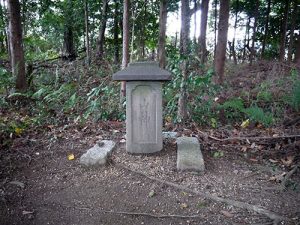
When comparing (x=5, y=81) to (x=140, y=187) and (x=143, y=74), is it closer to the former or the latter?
(x=143, y=74)

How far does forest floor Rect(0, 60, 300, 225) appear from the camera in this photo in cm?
305

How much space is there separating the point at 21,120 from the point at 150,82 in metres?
3.57

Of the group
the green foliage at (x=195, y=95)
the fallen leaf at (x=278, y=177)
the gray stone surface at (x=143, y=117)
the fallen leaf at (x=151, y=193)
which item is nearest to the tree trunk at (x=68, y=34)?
the green foliage at (x=195, y=95)

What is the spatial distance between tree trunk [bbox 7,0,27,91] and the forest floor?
3588 millimetres

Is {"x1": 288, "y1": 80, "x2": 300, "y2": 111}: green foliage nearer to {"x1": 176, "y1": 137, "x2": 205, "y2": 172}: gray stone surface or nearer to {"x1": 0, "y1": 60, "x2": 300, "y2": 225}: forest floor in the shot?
{"x1": 0, "y1": 60, "x2": 300, "y2": 225}: forest floor

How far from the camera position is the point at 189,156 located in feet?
12.9

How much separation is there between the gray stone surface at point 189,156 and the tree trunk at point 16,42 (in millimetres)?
5844

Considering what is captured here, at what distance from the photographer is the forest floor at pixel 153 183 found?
10.00 ft

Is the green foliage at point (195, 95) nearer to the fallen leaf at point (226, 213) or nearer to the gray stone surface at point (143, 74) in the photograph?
the gray stone surface at point (143, 74)

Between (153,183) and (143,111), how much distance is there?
118 cm

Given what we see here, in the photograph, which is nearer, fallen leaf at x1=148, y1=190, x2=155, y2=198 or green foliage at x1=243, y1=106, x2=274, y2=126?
fallen leaf at x1=148, y1=190, x2=155, y2=198

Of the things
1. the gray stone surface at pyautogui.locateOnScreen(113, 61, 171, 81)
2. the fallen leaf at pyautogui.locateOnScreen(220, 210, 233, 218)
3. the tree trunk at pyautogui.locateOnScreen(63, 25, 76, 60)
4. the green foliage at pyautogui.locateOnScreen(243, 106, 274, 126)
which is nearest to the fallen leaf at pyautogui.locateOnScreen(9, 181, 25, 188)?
the gray stone surface at pyautogui.locateOnScreen(113, 61, 171, 81)

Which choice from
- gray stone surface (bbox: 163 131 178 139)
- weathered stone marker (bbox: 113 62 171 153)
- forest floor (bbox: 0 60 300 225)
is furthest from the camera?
gray stone surface (bbox: 163 131 178 139)

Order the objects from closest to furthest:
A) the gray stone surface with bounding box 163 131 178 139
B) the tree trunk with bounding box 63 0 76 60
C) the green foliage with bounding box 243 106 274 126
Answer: the gray stone surface with bounding box 163 131 178 139 → the green foliage with bounding box 243 106 274 126 → the tree trunk with bounding box 63 0 76 60
